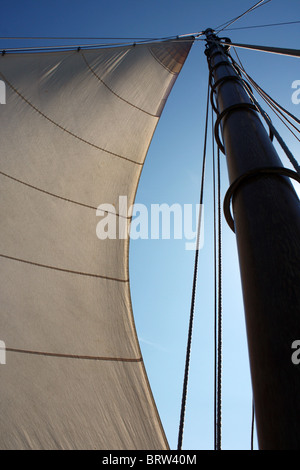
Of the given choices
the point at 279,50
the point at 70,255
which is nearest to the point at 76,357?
the point at 70,255

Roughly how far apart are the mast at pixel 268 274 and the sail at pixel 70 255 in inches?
68.5

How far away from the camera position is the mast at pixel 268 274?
2.36ft

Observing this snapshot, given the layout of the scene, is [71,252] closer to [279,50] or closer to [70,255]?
[70,255]

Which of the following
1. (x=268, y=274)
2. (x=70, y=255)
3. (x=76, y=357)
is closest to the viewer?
(x=268, y=274)

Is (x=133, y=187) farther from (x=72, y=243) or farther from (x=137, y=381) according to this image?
(x=137, y=381)

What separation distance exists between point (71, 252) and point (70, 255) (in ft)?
0.14

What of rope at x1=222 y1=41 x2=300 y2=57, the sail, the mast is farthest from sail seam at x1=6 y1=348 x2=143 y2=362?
rope at x1=222 y1=41 x2=300 y2=57

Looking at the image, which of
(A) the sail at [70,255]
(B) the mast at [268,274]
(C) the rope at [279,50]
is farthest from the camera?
(C) the rope at [279,50]

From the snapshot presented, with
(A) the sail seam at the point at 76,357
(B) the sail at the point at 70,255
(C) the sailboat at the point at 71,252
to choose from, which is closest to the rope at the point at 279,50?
(C) the sailboat at the point at 71,252

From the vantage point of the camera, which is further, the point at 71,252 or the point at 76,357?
the point at 71,252

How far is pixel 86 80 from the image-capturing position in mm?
4277

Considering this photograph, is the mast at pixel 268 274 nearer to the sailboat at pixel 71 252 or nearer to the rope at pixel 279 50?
the rope at pixel 279 50

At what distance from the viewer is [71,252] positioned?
9.84ft

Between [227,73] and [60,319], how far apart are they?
241 cm
